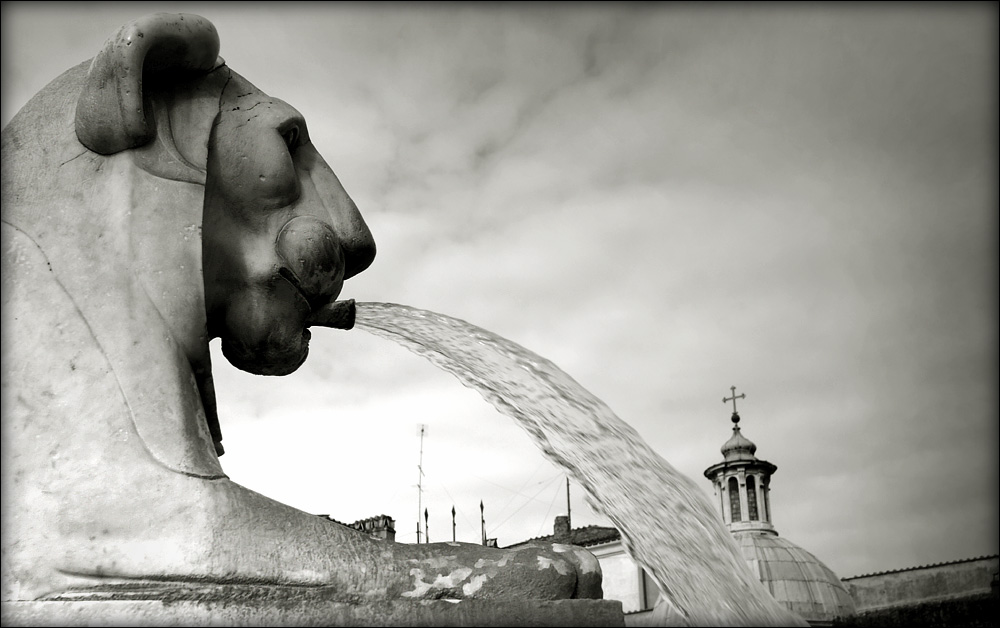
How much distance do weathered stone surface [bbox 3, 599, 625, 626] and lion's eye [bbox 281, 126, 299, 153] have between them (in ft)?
5.49

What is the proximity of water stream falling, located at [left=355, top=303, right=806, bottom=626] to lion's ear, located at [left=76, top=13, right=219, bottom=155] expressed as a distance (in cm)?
226

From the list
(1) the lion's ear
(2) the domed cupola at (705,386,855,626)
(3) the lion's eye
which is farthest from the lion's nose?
(2) the domed cupola at (705,386,855,626)

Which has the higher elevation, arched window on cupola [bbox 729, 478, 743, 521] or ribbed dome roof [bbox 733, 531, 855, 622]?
arched window on cupola [bbox 729, 478, 743, 521]

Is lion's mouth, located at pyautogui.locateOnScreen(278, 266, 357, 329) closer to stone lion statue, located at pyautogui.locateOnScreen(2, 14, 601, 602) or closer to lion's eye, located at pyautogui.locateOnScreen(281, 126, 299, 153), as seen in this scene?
stone lion statue, located at pyautogui.locateOnScreen(2, 14, 601, 602)

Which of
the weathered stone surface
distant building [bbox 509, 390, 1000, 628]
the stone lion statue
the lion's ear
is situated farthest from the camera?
distant building [bbox 509, 390, 1000, 628]

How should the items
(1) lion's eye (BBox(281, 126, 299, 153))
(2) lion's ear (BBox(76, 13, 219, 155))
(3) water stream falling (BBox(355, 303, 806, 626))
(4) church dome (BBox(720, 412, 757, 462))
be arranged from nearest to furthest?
(2) lion's ear (BBox(76, 13, 219, 155))
(1) lion's eye (BBox(281, 126, 299, 153))
(3) water stream falling (BBox(355, 303, 806, 626))
(4) church dome (BBox(720, 412, 757, 462))

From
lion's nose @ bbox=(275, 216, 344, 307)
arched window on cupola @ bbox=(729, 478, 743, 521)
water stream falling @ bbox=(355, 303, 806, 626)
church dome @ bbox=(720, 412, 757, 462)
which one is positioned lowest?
water stream falling @ bbox=(355, 303, 806, 626)

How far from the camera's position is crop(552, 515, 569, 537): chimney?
42.8m

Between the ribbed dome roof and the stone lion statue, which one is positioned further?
the ribbed dome roof

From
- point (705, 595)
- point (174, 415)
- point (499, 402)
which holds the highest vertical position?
point (499, 402)

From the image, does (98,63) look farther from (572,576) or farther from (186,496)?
(572,576)

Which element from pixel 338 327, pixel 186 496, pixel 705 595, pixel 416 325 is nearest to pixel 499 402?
pixel 416 325

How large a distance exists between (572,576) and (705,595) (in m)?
0.93

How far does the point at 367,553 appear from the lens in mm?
3201
